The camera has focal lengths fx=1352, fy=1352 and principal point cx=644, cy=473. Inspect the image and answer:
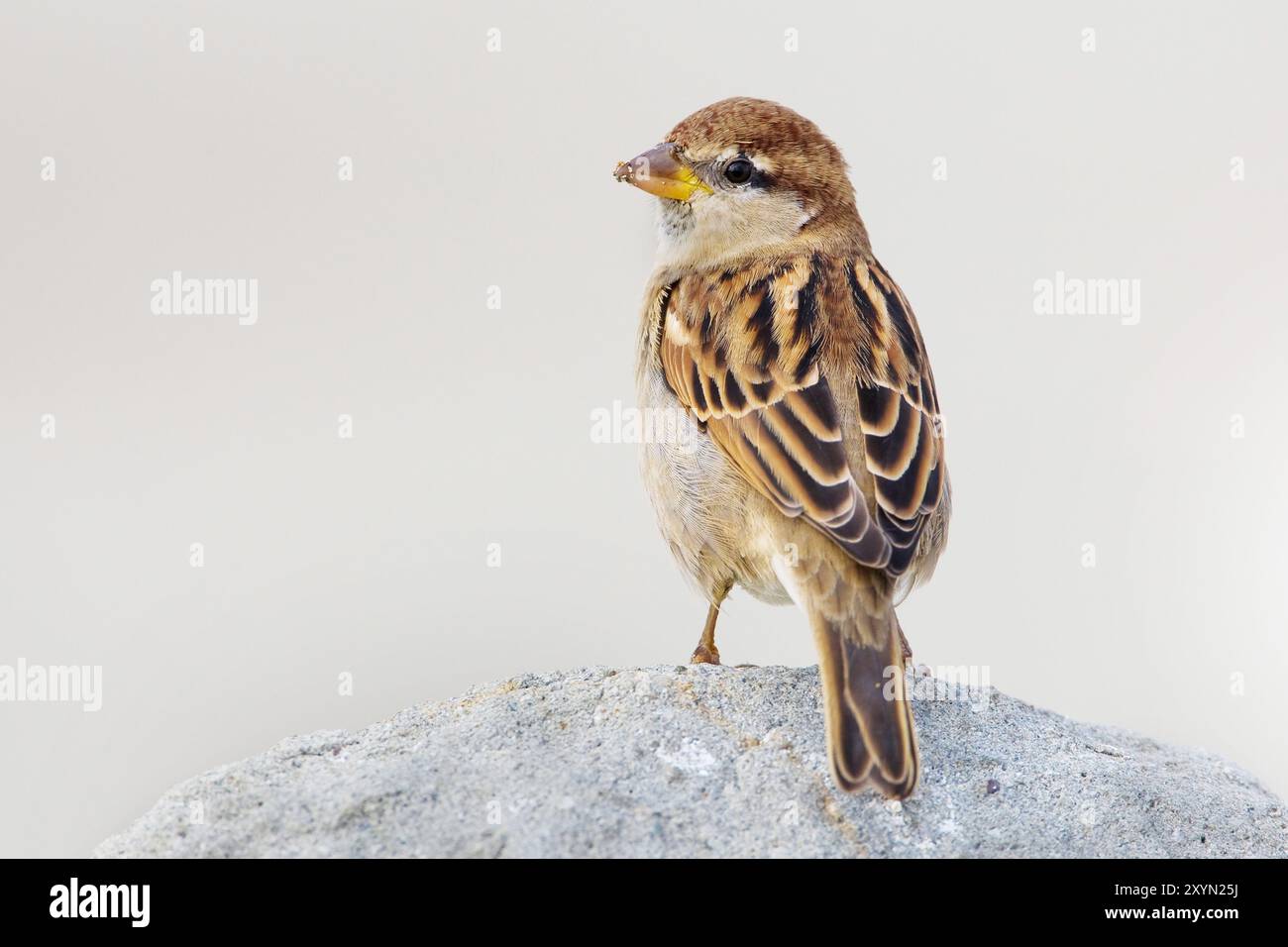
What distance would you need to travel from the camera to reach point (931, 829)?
4.00 metres

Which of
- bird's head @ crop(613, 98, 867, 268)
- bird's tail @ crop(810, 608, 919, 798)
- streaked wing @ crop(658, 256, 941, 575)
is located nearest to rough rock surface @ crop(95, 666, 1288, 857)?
bird's tail @ crop(810, 608, 919, 798)

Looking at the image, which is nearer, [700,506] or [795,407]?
[795,407]

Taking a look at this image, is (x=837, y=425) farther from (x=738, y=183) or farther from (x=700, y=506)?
(x=738, y=183)

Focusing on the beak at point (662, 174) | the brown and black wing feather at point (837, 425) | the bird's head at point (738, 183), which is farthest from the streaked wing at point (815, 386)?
the beak at point (662, 174)

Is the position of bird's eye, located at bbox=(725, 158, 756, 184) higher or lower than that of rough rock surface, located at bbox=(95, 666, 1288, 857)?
higher

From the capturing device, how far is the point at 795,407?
486cm

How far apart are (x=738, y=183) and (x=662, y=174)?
332mm

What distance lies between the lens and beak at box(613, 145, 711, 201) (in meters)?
5.70

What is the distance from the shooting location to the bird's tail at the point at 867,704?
12.8 ft

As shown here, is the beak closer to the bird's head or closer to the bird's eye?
the bird's head

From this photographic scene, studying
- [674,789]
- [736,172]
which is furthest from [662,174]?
[674,789]

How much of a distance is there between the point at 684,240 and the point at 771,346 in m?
0.98

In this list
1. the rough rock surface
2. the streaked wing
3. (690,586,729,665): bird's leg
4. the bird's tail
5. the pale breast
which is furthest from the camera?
(690,586,729,665): bird's leg

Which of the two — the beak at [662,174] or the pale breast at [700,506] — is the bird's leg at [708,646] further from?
the beak at [662,174]
